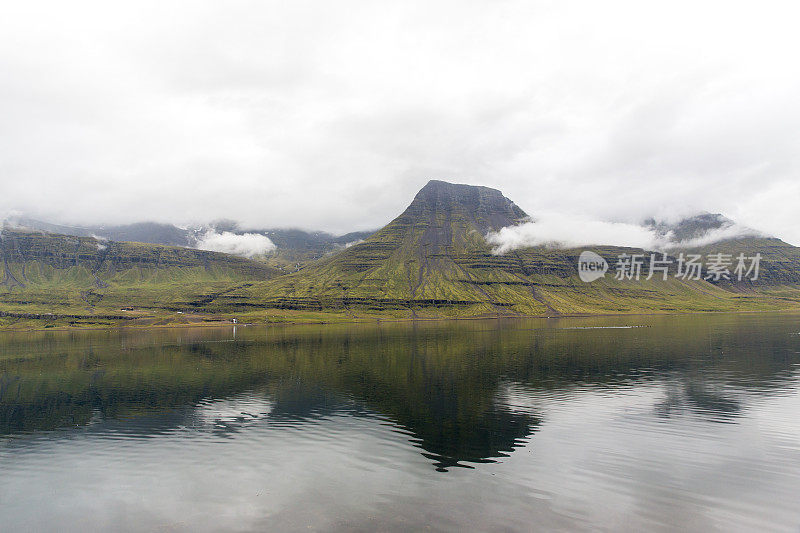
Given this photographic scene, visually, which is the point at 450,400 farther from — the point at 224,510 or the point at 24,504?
the point at 24,504

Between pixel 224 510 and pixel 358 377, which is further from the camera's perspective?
pixel 358 377

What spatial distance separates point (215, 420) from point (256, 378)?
3154cm

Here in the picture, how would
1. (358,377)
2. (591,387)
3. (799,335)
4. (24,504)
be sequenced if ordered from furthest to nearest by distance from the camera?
(799,335) → (358,377) → (591,387) → (24,504)

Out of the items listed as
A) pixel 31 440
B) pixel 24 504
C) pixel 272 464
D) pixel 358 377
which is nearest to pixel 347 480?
pixel 272 464

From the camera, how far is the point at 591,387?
226 feet

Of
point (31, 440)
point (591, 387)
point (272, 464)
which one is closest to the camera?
point (272, 464)

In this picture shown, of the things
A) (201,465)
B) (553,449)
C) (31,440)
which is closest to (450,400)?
(553,449)

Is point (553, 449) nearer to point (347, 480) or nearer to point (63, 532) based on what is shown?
point (347, 480)

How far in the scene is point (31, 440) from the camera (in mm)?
49312

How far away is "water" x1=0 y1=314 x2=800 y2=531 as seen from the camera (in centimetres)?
2841

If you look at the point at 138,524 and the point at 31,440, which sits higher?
the point at 138,524

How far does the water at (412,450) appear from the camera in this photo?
2841cm

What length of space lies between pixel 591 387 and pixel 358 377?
143 feet

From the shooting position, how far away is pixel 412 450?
41062 millimetres
